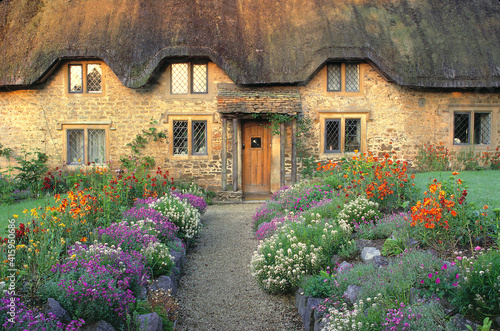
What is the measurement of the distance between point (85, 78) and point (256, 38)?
202 inches

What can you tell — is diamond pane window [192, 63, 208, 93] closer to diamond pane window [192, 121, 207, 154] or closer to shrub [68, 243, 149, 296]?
diamond pane window [192, 121, 207, 154]

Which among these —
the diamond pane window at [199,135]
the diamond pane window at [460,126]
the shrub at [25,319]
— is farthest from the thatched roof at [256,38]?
the shrub at [25,319]

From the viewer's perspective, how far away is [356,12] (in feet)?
39.9

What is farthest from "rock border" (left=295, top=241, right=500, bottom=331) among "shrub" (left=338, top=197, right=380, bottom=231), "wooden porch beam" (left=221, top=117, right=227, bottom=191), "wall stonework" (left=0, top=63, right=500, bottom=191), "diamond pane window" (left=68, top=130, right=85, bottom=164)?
"diamond pane window" (left=68, top=130, right=85, bottom=164)

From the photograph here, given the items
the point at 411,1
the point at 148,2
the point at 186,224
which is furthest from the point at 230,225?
the point at 411,1

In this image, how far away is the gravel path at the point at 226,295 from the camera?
4223 mm

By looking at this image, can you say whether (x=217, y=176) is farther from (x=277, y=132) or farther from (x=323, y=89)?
(x=323, y=89)

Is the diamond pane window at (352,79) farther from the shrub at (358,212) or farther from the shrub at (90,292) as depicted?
the shrub at (90,292)

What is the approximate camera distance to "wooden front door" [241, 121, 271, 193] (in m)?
12.1

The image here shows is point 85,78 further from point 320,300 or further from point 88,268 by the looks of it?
point 320,300

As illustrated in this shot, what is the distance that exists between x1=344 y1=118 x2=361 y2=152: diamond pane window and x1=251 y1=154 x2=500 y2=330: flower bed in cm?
569

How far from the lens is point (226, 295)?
4910 millimetres

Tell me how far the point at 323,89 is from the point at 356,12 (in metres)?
2.67

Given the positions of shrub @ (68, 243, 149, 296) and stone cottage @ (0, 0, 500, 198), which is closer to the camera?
shrub @ (68, 243, 149, 296)
